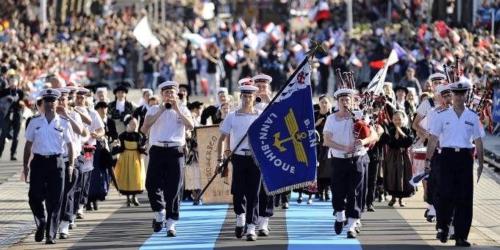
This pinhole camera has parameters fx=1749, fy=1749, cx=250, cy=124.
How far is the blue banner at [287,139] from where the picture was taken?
65.1 feet

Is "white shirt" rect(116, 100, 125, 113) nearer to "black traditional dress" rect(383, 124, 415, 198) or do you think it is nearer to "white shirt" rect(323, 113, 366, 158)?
"black traditional dress" rect(383, 124, 415, 198)

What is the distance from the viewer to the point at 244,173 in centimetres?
2000

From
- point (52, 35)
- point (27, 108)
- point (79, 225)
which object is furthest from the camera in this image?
point (52, 35)

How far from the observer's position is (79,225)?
72.2 feet

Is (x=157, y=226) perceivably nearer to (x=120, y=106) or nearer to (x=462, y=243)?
(x=462, y=243)

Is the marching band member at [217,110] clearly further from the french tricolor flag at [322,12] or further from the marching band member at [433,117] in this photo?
the french tricolor flag at [322,12]

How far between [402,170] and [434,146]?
15.8 ft

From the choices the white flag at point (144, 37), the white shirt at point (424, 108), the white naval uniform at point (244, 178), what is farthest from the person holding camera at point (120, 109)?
the white flag at point (144, 37)

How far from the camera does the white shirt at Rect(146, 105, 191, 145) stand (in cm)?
2017

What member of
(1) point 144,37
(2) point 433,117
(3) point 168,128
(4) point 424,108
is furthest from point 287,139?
(1) point 144,37

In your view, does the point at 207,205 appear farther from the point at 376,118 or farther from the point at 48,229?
the point at 48,229

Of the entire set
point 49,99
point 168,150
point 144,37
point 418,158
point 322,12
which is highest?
point 322,12

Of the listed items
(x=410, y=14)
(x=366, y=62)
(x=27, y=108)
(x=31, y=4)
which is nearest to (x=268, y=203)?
(x=27, y=108)

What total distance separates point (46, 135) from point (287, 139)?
276cm
